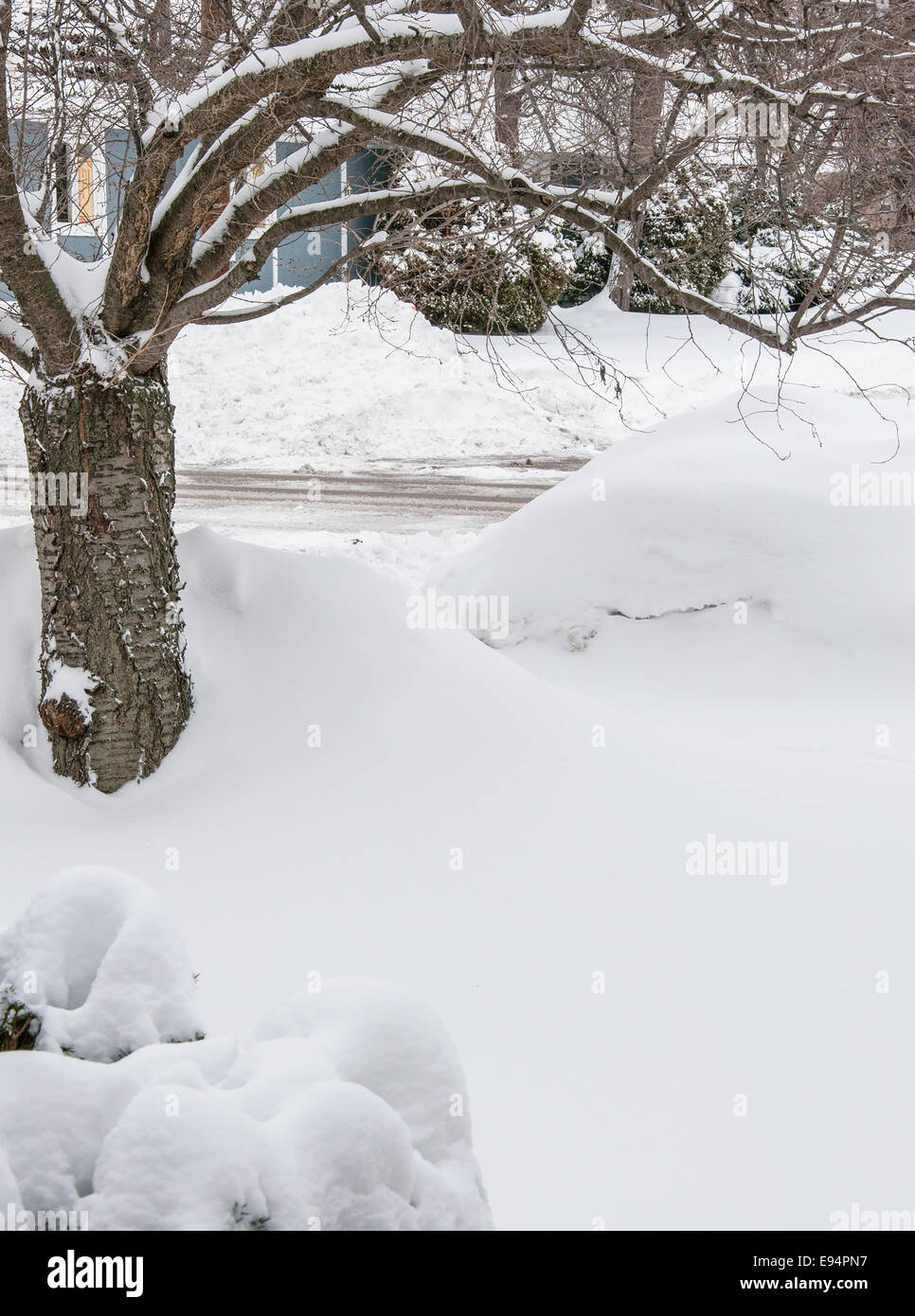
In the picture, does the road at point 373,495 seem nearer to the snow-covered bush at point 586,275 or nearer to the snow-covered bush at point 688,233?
the snow-covered bush at point 688,233

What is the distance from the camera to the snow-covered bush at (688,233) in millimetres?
4859

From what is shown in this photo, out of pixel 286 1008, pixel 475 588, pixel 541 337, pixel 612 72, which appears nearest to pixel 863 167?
pixel 612 72

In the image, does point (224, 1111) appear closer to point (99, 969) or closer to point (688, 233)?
point (99, 969)

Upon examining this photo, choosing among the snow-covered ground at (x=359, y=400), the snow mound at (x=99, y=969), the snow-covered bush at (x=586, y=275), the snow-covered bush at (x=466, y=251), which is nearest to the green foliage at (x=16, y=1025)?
the snow mound at (x=99, y=969)

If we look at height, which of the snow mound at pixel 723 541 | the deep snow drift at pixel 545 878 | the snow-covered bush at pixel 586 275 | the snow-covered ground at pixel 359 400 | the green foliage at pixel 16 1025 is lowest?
the deep snow drift at pixel 545 878

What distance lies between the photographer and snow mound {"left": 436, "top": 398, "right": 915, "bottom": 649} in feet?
20.3

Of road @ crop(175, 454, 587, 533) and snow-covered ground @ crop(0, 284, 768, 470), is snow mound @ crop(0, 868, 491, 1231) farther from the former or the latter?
snow-covered ground @ crop(0, 284, 768, 470)

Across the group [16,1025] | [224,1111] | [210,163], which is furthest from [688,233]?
[224,1111]

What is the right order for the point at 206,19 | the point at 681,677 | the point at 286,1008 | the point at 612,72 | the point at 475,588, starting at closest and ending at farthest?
1. the point at 286,1008
2. the point at 612,72
3. the point at 206,19
4. the point at 681,677
5. the point at 475,588

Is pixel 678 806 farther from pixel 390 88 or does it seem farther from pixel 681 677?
pixel 390 88

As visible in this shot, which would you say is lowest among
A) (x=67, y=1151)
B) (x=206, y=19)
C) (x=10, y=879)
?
(x=10, y=879)

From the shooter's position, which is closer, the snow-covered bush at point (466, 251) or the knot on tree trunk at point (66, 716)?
the snow-covered bush at point (466, 251)

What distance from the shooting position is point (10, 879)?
4086mm
